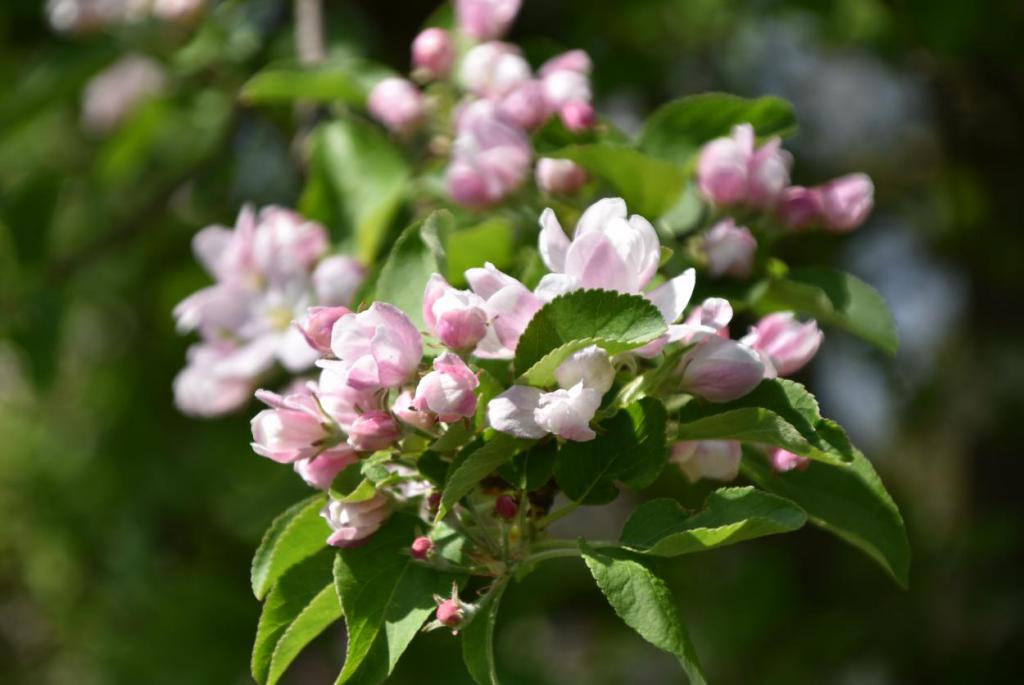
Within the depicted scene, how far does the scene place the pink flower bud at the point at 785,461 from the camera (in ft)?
3.07

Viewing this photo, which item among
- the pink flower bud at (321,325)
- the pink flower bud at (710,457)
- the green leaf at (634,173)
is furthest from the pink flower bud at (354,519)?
the green leaf at (634,173)

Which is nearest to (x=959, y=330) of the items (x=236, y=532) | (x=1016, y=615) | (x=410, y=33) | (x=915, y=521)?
(x=915, y=521)

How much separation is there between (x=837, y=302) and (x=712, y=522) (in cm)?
37

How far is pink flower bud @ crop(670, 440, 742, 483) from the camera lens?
938 mm

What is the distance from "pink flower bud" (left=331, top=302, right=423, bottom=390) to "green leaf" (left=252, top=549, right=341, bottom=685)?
16 cm

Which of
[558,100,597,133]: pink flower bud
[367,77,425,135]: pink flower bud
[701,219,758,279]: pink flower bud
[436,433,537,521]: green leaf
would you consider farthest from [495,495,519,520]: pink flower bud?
[367,77,425,135]: pink flower bud

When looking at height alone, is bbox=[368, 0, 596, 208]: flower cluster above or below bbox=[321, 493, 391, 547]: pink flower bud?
above

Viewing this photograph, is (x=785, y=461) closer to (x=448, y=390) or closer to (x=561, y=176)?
(x=448, y=390)

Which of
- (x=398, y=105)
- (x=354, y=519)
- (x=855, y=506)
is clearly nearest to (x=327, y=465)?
(x=354, y=519)

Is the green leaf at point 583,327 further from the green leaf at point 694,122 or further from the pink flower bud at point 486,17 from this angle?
the pink flower bud at point 486,17

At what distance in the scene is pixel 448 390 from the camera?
812mm

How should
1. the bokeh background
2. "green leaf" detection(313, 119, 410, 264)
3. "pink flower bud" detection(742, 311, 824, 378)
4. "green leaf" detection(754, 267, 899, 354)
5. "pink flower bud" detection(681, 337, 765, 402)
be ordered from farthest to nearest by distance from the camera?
the bokeh background < "green leaf" detection(313, 119, 410, 264) < "green leaf" detection(754, 267, 899, 354) < "pink flower bud" detection(742, 311, 824, 378) < "pink flower bud" detection(681, 337, 765, 402)

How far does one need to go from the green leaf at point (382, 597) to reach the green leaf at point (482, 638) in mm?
33

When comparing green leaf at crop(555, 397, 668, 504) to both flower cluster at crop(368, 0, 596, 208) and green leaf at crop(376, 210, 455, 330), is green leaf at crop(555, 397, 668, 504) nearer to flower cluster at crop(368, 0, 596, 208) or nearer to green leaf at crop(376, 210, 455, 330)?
green leaf at crop(376, 210, 455, 330)
